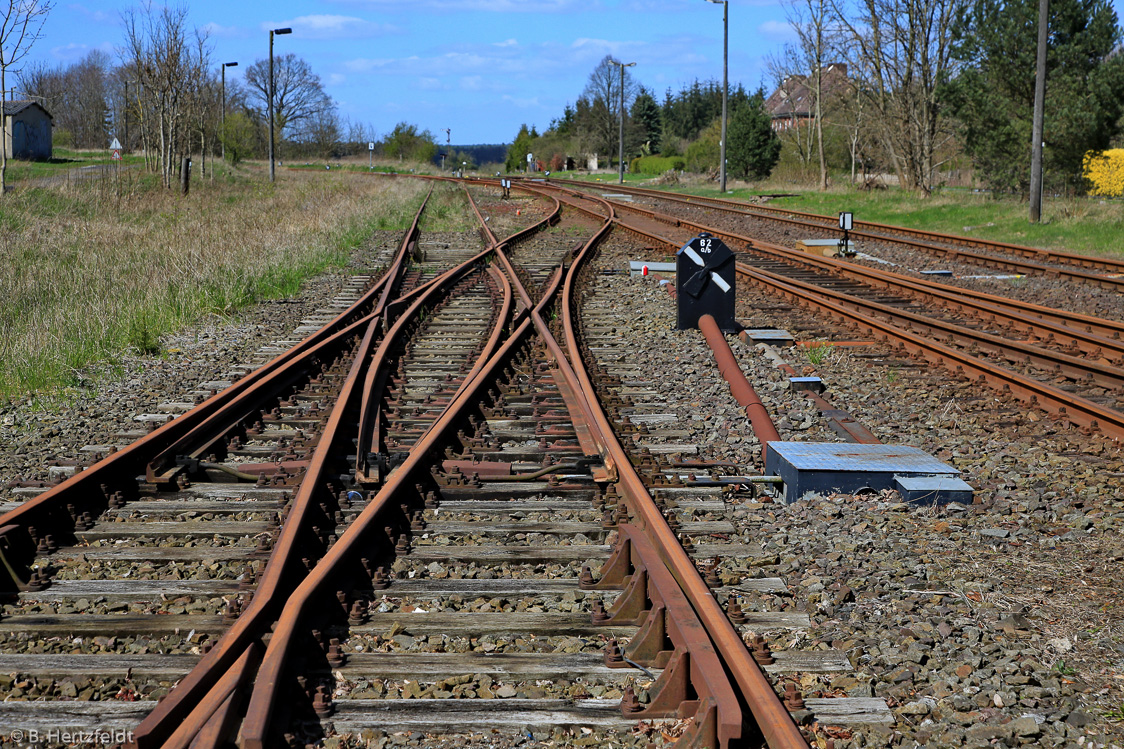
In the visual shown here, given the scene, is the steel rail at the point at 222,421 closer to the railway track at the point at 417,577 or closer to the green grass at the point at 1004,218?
the railway track at the point at 417,577

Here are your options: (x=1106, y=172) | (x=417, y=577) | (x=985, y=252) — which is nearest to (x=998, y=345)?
(x=417, y=577)

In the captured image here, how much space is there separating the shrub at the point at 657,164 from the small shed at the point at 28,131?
42.9 metres

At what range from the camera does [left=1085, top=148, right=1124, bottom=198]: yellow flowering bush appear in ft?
101

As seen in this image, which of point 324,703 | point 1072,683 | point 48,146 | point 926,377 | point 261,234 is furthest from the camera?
point 48,146

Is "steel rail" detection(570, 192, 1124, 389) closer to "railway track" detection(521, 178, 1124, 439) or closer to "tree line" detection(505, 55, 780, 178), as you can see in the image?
"railway track" detection(521, 178, 1124, 439)

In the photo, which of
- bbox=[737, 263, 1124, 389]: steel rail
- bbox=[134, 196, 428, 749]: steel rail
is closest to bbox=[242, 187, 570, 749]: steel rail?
bbox=[134, 196, 428, 749]: steel rail

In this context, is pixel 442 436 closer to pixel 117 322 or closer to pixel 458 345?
pixel 458 345

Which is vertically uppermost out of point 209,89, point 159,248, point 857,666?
point 209,89

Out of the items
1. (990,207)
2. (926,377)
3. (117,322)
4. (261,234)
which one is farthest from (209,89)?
(926,377)

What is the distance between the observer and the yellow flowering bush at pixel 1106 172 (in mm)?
30781

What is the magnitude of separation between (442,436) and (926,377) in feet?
14.9

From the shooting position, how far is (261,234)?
64.1ft

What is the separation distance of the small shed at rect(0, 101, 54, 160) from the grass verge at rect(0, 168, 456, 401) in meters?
36.6

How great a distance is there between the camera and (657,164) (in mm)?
75250
